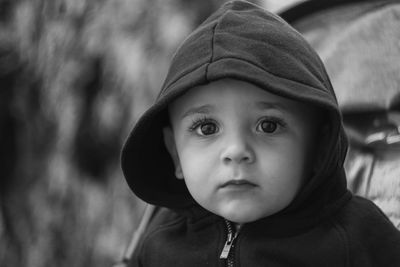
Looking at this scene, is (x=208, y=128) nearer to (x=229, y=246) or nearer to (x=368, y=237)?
(x=229, y=246)

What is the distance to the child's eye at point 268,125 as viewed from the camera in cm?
132

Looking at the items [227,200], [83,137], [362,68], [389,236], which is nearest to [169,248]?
[227,200]

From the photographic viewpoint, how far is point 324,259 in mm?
1344

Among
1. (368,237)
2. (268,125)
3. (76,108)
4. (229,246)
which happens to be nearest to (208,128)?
(268,125)

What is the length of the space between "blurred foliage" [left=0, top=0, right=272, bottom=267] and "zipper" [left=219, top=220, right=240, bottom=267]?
64.3 inches

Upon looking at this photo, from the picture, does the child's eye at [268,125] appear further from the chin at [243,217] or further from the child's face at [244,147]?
the chin at [243,217]

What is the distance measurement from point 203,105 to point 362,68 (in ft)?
1.62

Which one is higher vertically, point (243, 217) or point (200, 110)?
point (200, 110)

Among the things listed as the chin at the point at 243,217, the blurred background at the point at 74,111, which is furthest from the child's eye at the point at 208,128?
the blurred background at the point at 74,111

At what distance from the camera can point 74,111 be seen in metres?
3.18

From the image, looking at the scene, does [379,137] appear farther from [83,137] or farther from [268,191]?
[83,137]

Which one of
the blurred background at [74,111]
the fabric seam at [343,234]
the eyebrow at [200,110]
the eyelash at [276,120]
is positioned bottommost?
the blurred background at [74,111]

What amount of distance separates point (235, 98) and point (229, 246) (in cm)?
28

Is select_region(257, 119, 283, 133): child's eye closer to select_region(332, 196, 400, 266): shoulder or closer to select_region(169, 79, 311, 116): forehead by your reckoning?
select_region(169, 79, 311, 116): forehead
